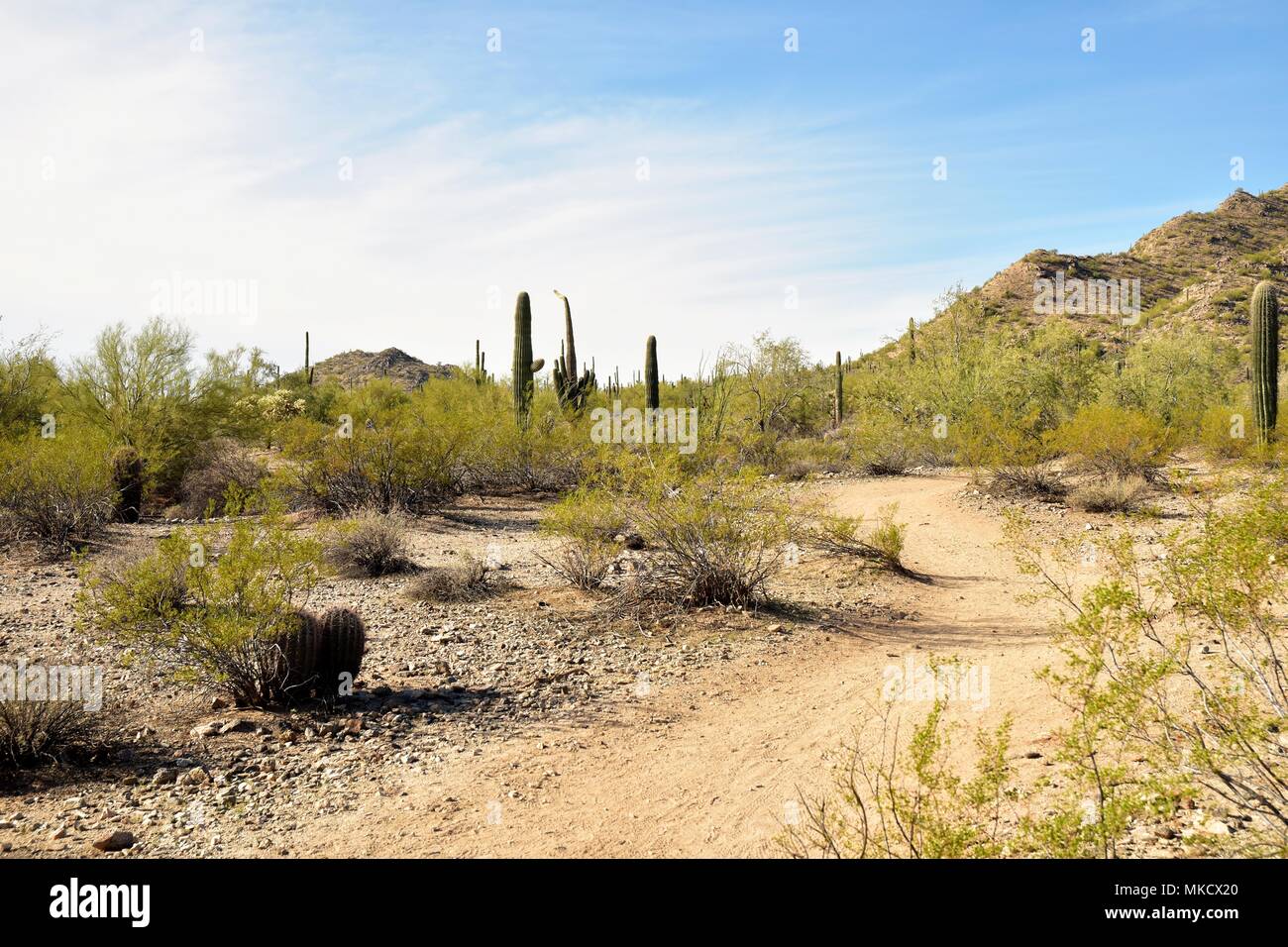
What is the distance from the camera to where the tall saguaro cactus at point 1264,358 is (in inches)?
820

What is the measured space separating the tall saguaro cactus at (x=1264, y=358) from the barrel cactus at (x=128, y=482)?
967 inches

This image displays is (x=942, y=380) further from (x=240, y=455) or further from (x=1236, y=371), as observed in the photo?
(x=240, y=455)

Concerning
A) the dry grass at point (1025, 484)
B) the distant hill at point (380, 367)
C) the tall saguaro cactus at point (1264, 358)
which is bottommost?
the dry grass at point (1025, 484)

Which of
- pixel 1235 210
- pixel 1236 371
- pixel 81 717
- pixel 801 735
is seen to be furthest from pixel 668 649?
pixel 1235 210

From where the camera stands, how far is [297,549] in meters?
7.06

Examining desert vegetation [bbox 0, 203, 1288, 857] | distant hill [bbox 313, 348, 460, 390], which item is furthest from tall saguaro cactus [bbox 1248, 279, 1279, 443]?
distant hill [bbox 313, 348, 460, 390]

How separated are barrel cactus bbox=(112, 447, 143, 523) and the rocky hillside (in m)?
44.0

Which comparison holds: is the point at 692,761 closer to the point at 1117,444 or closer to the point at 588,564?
the point at 588,564

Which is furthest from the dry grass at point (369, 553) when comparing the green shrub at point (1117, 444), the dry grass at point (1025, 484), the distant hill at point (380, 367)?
the distant hill at point (380, 367)

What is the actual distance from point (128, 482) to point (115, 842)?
1443 centimetres

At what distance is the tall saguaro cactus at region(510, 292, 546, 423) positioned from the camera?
2348 cm

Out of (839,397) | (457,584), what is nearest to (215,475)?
(457,584)

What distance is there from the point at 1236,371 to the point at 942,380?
54.9ft

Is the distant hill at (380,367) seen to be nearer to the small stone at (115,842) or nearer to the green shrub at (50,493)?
the green shrub at (50,493)
